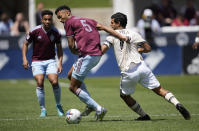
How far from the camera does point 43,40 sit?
12.3 m

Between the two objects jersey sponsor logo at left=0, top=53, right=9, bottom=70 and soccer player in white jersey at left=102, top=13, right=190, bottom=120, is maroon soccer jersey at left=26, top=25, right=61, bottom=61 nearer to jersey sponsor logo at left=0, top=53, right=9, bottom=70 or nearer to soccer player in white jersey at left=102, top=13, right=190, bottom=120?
soccer player in white jersey at left=102, top=13, right=190, bottom=120

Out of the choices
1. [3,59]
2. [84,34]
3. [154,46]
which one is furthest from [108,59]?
[84,34]

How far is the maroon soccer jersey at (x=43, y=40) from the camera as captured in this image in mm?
12258

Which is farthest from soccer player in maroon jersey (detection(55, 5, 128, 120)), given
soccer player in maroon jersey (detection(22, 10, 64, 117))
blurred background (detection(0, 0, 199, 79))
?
blurred background (detection(0, 0, 199, 79))

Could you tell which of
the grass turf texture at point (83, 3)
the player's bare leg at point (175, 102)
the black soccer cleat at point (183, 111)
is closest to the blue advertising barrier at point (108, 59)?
the player's bare leg at point (175, 102)

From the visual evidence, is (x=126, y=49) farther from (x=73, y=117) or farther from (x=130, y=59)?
(x=73, y=117)

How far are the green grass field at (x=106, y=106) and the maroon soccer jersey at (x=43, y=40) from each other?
1283 mm

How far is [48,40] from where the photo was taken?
12328 mm

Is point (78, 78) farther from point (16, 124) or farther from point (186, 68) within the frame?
point (186, 68)

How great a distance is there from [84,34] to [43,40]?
2.13 meters

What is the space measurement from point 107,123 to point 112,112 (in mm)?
2254

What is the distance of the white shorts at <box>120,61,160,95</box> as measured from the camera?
10.4 m

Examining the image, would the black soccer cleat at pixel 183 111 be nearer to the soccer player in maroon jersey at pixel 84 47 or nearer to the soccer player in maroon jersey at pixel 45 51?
the soccer player in maroon jersey at pixel 84 47

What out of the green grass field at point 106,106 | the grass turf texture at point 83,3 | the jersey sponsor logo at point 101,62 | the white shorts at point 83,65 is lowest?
the grass turf texture at point 83,3
